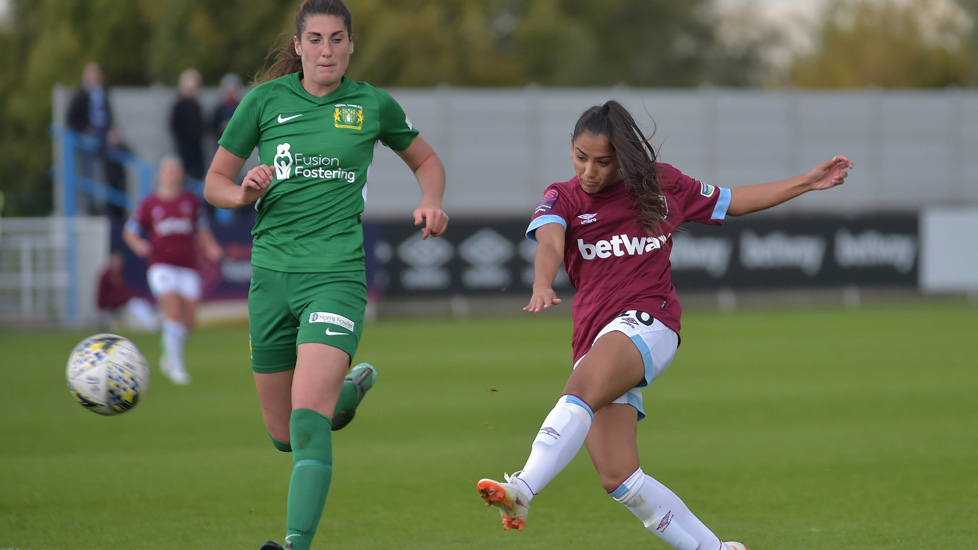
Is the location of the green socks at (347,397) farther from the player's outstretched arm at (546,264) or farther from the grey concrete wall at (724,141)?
the grey concrete wall at (724,141)

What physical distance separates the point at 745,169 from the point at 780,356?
13623 mm

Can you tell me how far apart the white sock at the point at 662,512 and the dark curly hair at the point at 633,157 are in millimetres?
1077

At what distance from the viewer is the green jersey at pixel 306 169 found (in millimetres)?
5262

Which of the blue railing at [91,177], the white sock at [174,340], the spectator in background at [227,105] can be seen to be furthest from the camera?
the blue railing at [91,177]

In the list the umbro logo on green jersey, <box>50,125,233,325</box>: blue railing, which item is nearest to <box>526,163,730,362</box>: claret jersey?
the umbro logo on green jersey

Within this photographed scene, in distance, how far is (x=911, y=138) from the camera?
28875 mm

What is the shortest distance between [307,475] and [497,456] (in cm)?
396

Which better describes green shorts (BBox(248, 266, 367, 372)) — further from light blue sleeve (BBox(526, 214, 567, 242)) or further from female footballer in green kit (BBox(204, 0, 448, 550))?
light blue sleeve (BBox(526, 214, 567, 242))

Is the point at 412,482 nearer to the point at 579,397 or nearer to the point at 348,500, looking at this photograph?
the point at 348,500

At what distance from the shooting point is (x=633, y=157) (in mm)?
4992

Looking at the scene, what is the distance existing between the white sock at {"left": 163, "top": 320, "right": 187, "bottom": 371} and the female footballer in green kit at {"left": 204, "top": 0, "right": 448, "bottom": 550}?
808 centimetres

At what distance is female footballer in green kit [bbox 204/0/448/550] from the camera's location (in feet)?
17.0

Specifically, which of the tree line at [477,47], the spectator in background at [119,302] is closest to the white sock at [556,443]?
the spectator in background at [119,302]

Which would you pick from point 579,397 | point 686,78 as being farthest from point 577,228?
point 686,78
